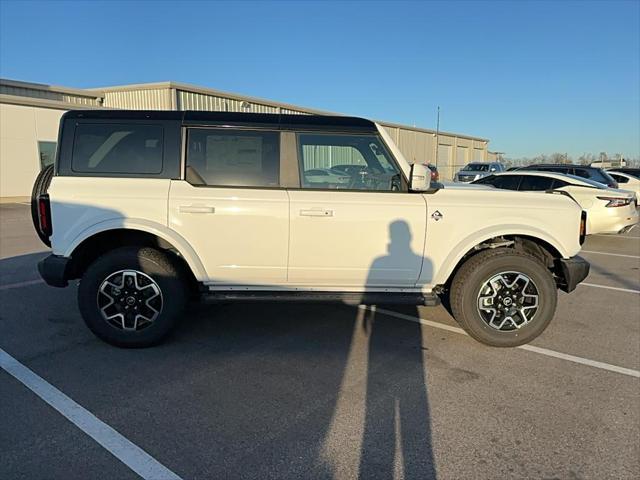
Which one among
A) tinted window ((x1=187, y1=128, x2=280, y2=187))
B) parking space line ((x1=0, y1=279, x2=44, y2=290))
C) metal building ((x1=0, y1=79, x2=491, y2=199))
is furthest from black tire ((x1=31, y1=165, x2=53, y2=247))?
metal building ((x1=0, y1=79, x2=491, y2=199))

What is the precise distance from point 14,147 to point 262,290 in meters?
18.1

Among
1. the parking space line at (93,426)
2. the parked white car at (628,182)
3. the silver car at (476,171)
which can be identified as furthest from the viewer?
the silver car at (476,171)

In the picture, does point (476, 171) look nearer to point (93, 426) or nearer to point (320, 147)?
point (320, 147)

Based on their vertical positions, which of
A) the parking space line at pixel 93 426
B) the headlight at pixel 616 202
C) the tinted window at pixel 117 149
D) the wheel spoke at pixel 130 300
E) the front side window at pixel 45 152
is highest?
the front side window at pixel 45 152

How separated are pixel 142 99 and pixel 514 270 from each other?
21.2 m

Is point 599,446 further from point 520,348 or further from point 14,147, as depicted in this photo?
point 14,147

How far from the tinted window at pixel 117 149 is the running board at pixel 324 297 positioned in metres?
1.27

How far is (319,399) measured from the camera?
3100 mm

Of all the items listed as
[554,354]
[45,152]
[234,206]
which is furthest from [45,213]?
[45,152]

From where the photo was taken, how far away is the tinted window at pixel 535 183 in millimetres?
10219

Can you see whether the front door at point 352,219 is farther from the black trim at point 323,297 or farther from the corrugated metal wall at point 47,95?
the corrugated metal wall at point 47,95

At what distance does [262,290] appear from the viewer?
402 centimetres

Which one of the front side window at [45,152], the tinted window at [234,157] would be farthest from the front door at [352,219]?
the front side window at [45,152]

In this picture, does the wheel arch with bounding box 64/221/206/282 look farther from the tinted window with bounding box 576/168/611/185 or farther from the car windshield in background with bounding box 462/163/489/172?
the car windshield in background with bounding box 462/163/489/172
